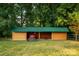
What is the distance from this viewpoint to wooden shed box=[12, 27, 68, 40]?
6496 mm

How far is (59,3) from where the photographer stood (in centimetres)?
651

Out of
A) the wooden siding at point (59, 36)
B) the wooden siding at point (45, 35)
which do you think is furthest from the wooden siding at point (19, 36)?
the wooden siding at point (59, 36)

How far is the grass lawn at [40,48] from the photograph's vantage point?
21.2 feet

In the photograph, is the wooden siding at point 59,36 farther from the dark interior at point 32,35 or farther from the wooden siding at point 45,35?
the dark interior at point 32,35

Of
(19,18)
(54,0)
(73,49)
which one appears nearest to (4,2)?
(19,18)

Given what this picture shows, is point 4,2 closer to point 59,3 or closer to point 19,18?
point 19,18

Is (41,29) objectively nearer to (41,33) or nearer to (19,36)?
(41,33)

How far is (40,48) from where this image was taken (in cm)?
649

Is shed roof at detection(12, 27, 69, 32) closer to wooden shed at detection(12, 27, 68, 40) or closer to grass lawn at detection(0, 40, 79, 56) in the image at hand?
wooden shed at detection(12, 27, 68, 40)

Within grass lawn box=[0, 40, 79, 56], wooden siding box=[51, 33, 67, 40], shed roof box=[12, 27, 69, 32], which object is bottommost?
grass lawn box=[0, 40, 79, 56]

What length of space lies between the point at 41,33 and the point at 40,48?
8.3 inches

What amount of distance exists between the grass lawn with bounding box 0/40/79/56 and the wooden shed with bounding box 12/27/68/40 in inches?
2.8

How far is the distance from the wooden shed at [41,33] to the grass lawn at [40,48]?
0.07 metres

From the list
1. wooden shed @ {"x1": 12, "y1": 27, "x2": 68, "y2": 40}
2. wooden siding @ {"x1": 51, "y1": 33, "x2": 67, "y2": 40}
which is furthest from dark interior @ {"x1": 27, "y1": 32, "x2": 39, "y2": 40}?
wooden siding @ {"x1": 51, "y1": 33, "x2": 67, "y2": 40}
